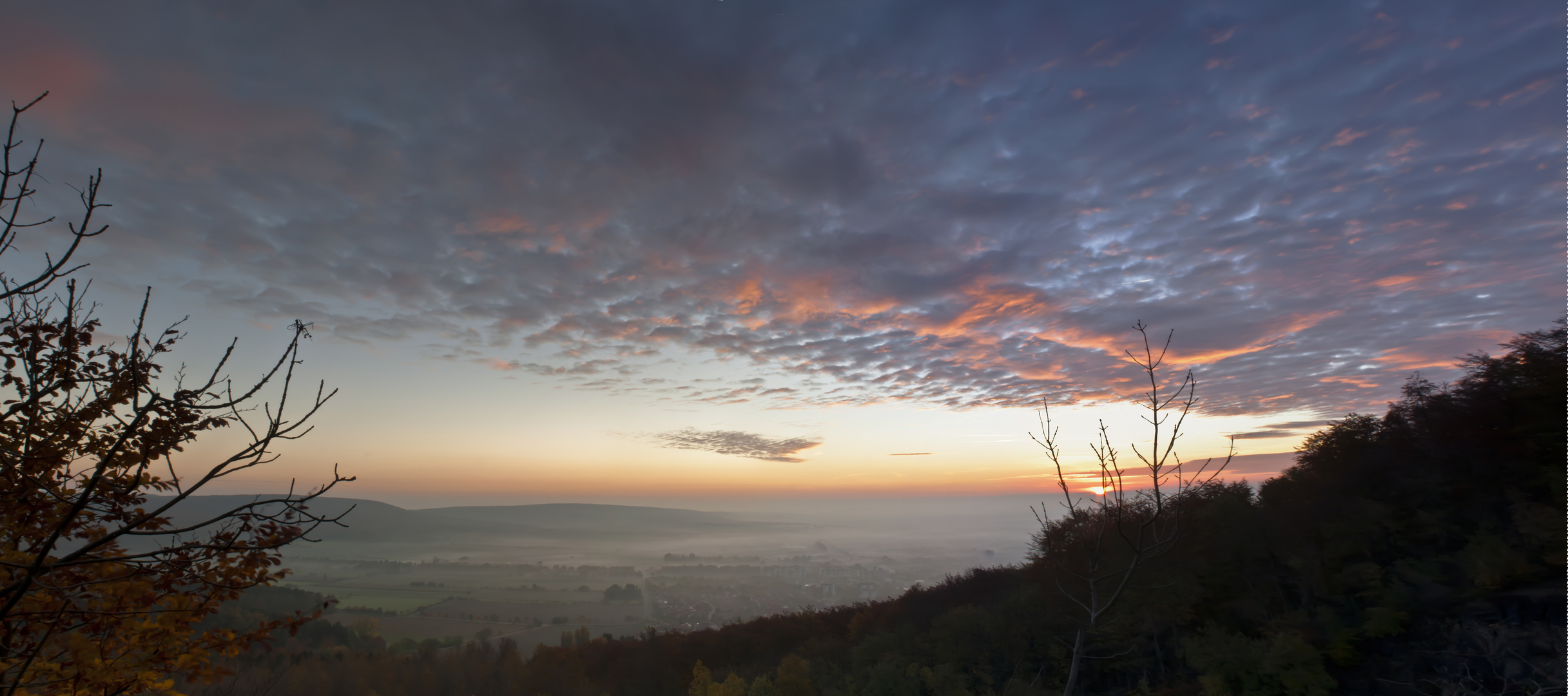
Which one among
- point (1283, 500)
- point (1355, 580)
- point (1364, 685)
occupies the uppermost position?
point (1283, 500)

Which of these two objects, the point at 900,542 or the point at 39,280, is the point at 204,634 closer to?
the point at 39,280

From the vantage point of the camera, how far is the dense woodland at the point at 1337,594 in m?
15.4

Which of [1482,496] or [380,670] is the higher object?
[1482,496]

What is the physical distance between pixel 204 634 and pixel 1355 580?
2981 centimetres

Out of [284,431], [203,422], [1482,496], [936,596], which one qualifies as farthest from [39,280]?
[936,596]

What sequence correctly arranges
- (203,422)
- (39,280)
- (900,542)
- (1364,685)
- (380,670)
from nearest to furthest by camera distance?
(39,280) → (203,422) → (1364,685) → (380,670) → (900,542)

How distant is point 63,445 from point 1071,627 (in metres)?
31.0

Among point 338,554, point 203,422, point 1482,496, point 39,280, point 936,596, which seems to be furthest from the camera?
point 338,554

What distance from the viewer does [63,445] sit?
4.03 m

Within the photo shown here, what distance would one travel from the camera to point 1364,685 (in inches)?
659

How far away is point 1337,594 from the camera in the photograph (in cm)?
1958

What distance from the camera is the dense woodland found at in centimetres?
1544

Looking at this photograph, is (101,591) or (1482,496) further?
(1482,496)

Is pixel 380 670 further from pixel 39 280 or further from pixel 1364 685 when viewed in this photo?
pixel 1364 685
